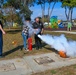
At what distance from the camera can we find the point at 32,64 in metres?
7.76

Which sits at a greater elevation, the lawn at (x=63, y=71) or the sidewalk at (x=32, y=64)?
the lawn at (x=63, y=71)

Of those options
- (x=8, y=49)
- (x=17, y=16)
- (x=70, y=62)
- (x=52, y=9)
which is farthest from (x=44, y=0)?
(x=70, y=62)

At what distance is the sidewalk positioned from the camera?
7.03 metres

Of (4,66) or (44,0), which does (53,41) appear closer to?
(4,66)

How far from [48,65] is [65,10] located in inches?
1361

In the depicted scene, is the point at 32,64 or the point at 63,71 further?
the point at 32,64

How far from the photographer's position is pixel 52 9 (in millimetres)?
49062

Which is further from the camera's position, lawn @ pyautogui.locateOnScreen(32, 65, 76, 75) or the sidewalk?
the sidewalk

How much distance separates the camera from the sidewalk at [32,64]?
703cm

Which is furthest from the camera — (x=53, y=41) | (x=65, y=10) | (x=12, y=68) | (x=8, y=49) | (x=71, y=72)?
(x=65, y=10)

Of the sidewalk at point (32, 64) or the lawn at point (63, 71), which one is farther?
the sidewalk at point (32, 64)

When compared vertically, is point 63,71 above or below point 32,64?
above

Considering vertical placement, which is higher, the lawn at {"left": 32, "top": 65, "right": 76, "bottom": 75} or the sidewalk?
the lawn at {"left": 32, "top": 65, "right": 76, "bottom": 75}

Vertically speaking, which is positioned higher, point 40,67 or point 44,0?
point 44,0
